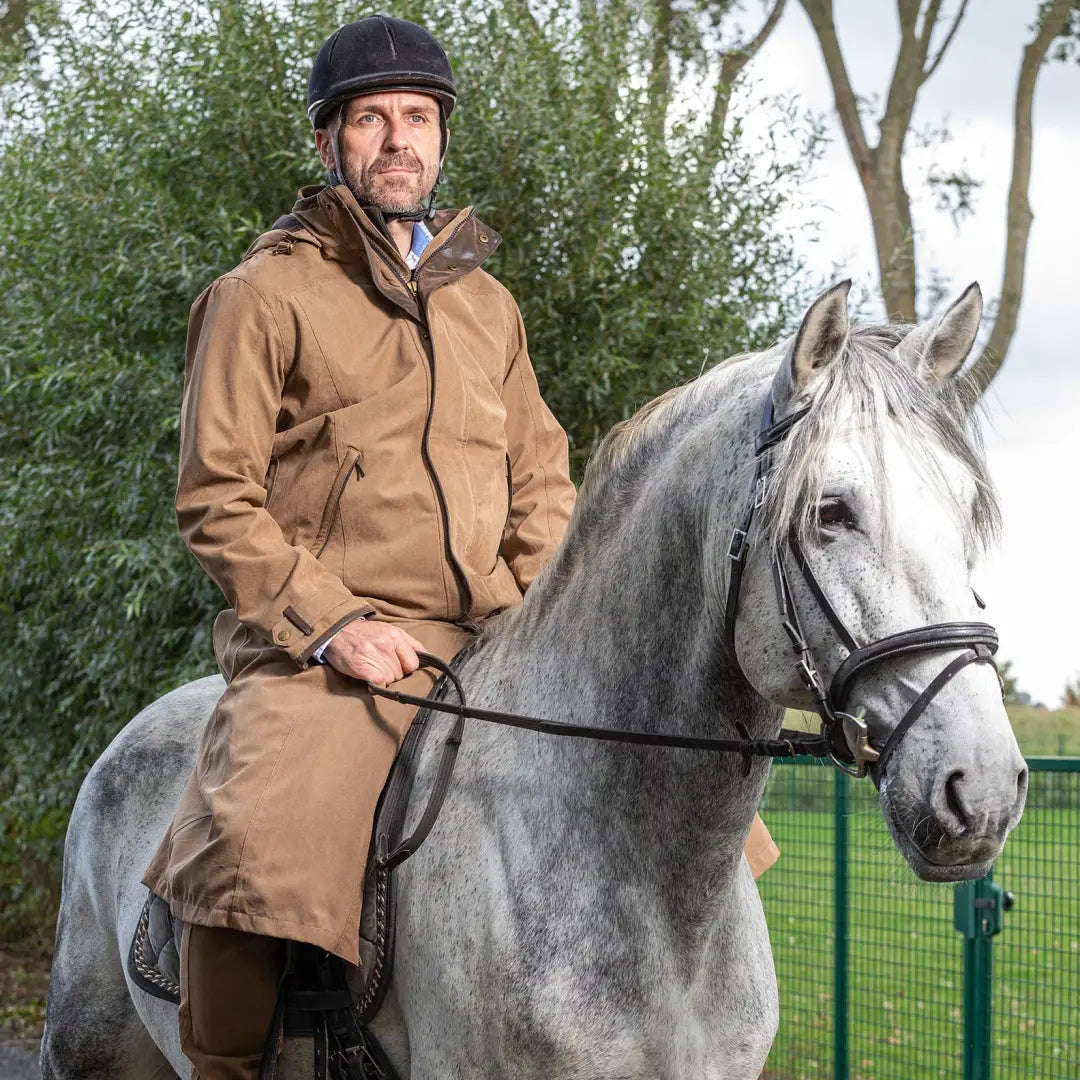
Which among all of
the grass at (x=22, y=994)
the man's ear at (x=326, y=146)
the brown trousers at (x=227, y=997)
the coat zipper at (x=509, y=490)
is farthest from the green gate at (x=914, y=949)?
the grass at (x=22, y=994)

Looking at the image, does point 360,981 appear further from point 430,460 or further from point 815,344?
point 815,344

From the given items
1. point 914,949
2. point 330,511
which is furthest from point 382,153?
point 914,949

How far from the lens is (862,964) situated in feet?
18.9

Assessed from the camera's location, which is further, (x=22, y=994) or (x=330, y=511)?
(x=22, y=994)

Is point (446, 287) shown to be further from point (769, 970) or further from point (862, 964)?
point (862, 964)

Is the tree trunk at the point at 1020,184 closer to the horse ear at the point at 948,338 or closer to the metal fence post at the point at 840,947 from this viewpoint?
the metal fence post at the point at 840,947

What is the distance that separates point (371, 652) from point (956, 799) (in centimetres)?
123

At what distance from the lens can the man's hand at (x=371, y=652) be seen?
2678 millimetres

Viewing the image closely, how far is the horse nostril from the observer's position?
1.89 meters

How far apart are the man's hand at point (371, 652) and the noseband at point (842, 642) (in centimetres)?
78

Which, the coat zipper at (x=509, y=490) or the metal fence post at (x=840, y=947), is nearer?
the coat zipper at (x=509, y=490)

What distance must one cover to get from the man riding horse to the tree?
9.48 meters

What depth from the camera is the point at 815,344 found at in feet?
7.11

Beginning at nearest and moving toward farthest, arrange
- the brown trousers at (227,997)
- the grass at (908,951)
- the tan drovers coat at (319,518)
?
the tan drovers coat at (319,518)
the brown trousers at (227,997)
the grass at (908,951)
